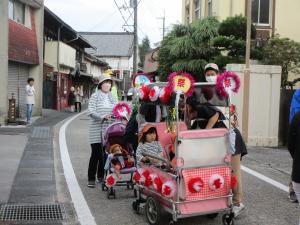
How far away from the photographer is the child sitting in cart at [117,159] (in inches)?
299

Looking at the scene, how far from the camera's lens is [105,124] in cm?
801

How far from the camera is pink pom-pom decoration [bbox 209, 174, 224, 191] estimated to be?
582 centimetres

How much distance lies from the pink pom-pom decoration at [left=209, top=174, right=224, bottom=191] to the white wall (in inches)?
324

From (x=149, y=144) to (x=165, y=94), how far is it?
87 cm

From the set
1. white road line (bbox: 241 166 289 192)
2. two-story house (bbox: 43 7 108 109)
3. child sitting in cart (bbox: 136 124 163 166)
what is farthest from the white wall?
two-story house (bbox: 43 7 108 109)

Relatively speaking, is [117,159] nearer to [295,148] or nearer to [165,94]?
[165,94]

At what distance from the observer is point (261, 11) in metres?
23.0

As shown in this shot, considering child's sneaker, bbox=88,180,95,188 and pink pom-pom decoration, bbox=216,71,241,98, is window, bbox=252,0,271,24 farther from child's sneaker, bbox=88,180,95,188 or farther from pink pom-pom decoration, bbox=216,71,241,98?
pink pom-pom decoration, bbox=216,71,241,98

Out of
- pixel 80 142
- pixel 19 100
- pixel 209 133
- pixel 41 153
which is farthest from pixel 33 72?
pixel 209 133

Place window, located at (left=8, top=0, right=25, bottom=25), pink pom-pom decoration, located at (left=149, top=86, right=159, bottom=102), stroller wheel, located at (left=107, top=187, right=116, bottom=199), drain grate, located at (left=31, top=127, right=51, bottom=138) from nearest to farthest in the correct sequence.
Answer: pink pom-pom decoration, located at (left=149, top=86, right=159, bottom=102)
stroller wheel, located at (left=107, top=187, right=116, bottom=199)
drain grate, located at (left=31, top=127, right=51, bottom=138)
window, located at (left=8, top=0, right=25, bottom=25)

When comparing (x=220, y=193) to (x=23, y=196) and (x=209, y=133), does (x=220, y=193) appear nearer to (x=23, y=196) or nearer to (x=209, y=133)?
(x=209, y=133)

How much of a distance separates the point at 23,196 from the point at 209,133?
332cm

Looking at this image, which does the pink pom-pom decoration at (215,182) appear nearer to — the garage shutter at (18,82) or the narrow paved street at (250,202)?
the narrow paved street at (250,202)

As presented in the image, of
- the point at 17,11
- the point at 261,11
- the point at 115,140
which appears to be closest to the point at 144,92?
the point at 115,140
